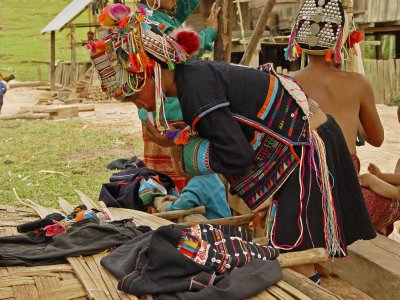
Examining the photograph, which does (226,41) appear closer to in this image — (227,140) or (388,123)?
(227,140)

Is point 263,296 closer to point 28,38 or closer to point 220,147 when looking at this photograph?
point 220,147

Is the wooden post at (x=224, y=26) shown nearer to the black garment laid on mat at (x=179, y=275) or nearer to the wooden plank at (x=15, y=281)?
the black garment laid on mat at (x=179, y=275)

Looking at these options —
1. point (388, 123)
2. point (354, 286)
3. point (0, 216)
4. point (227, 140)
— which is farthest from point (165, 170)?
point (388, 123)

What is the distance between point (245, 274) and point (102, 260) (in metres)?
0.61

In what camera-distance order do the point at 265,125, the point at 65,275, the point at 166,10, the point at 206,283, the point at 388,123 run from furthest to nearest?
the point at 388,123 → the point at 166,10 → the point at 265,125 → the point at 65,275 → the point at 206,283

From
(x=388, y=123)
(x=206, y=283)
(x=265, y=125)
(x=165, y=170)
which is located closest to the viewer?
(x=206, y=283)

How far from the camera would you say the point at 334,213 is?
8.82ft

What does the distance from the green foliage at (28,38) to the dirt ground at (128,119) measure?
442cm

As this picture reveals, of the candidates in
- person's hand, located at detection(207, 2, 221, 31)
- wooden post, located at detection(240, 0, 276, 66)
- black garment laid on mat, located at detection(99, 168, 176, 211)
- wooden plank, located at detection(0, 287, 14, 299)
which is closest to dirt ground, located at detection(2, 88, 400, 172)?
wooden post, located at detection(240, 0, 276, 66)

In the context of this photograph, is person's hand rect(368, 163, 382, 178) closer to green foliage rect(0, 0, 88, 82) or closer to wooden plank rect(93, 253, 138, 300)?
wooden plank rect(93, 253, 138, 300)

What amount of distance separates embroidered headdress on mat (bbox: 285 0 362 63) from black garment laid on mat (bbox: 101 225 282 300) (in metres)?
1.37

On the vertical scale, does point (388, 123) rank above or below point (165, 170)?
below

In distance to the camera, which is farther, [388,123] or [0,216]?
[388,123]

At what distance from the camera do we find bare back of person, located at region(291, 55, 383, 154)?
3330 mm
